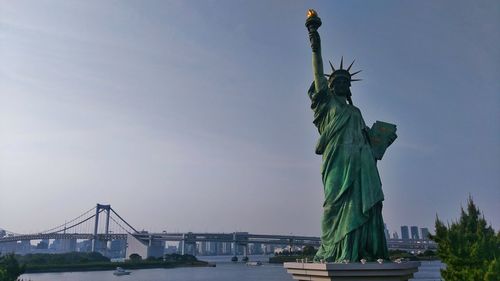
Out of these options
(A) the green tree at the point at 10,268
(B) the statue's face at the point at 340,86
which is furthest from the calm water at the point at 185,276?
(B) the statue's face at the point at 340,86

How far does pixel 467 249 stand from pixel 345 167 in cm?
530

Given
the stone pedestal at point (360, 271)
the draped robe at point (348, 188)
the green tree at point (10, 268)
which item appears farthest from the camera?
the green tree at point (10, 268)

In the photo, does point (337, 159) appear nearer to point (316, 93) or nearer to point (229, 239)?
point (316, 93)

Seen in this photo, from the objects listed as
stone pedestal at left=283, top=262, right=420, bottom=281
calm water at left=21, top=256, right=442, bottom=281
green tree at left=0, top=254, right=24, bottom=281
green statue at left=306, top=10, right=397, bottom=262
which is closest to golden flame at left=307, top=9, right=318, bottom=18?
green statue at left=306, top=10, right=397, bottom=262

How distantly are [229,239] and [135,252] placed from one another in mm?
17644

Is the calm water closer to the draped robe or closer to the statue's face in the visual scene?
the draped robe

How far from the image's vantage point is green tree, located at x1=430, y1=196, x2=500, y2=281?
44.0 feet

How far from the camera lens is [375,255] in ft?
39.8

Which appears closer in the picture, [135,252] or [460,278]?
[460,278]

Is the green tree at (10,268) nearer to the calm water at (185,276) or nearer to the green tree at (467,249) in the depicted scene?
the green tree at (467,249)

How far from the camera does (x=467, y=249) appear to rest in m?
14.2

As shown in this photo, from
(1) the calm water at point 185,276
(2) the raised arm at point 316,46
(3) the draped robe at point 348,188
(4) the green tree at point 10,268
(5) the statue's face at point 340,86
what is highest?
(2) the raised arm at point 316,46

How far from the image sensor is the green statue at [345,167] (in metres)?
12.2

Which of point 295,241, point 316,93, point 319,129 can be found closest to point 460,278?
point 319,129
